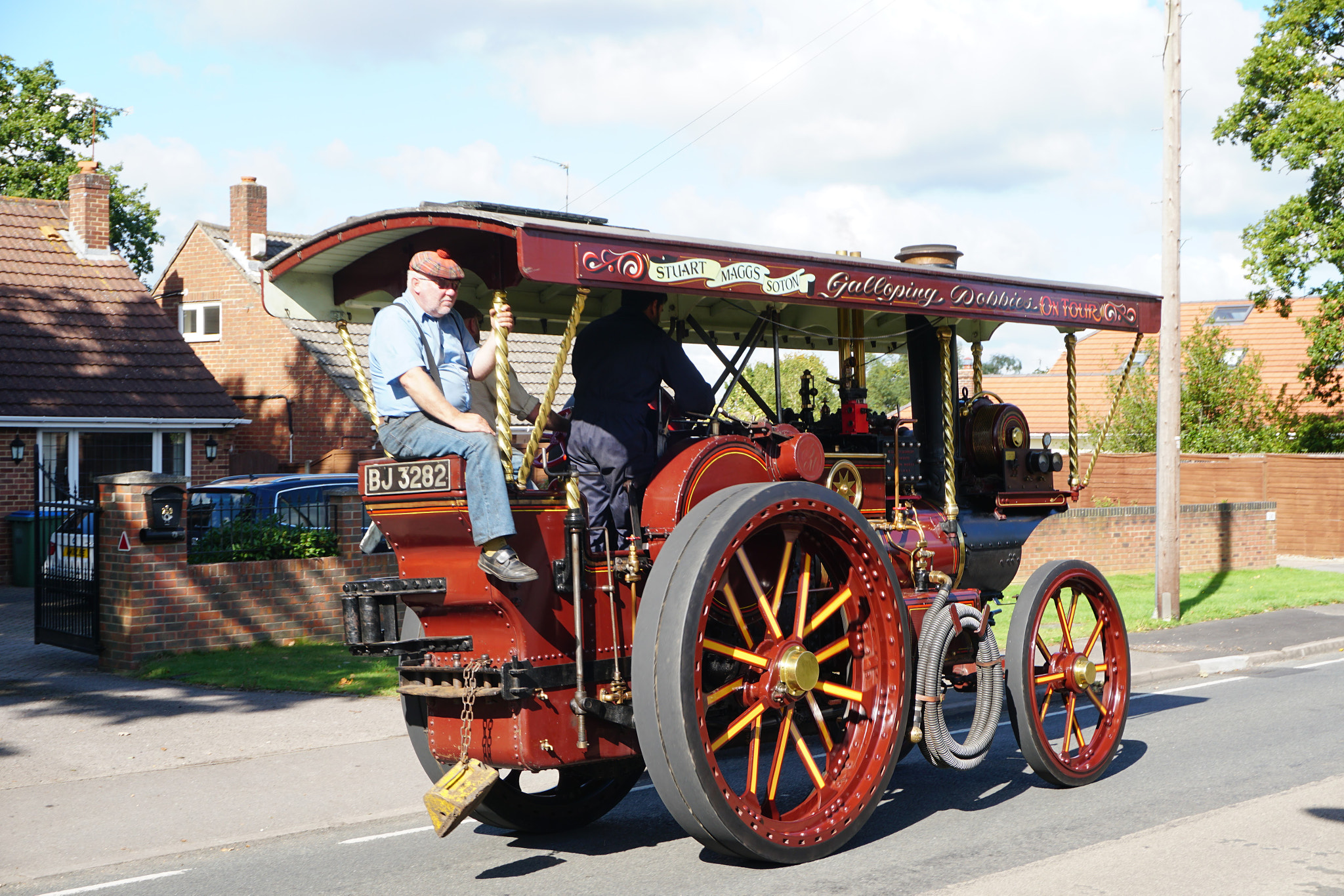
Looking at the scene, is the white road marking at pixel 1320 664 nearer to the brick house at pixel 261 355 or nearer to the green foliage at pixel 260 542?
the green foliage at pixel 260 542

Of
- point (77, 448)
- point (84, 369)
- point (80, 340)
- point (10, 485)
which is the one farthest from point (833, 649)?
point (80, 340)

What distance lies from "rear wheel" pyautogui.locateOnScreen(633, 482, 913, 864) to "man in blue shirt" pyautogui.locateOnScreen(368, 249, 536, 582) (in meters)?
0.62

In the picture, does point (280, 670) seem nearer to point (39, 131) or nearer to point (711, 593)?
point (711, 593)

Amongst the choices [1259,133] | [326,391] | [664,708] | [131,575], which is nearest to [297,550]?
[131,575]

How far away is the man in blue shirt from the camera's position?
4812 millimetres

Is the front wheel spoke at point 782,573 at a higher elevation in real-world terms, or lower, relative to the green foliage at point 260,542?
higher

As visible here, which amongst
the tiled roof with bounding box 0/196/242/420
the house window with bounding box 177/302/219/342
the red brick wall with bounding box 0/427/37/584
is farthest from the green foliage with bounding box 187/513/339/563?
the house window with bounding box 177/302/219/342

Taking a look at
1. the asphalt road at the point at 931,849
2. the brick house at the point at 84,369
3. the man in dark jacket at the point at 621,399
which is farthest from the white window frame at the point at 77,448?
the man in dark jacket at the point at 621,399

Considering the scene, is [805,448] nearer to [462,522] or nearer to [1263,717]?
[462,522]

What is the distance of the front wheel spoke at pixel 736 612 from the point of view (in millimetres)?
5258

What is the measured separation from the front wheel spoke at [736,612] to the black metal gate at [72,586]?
7.19m

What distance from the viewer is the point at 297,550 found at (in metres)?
11.7

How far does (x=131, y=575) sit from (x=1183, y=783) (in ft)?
26.5

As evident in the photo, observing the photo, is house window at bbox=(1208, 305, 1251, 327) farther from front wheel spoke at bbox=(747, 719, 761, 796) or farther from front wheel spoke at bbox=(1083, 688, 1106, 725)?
front wheel spoke at bbox=(747, 719, 761, 796)
